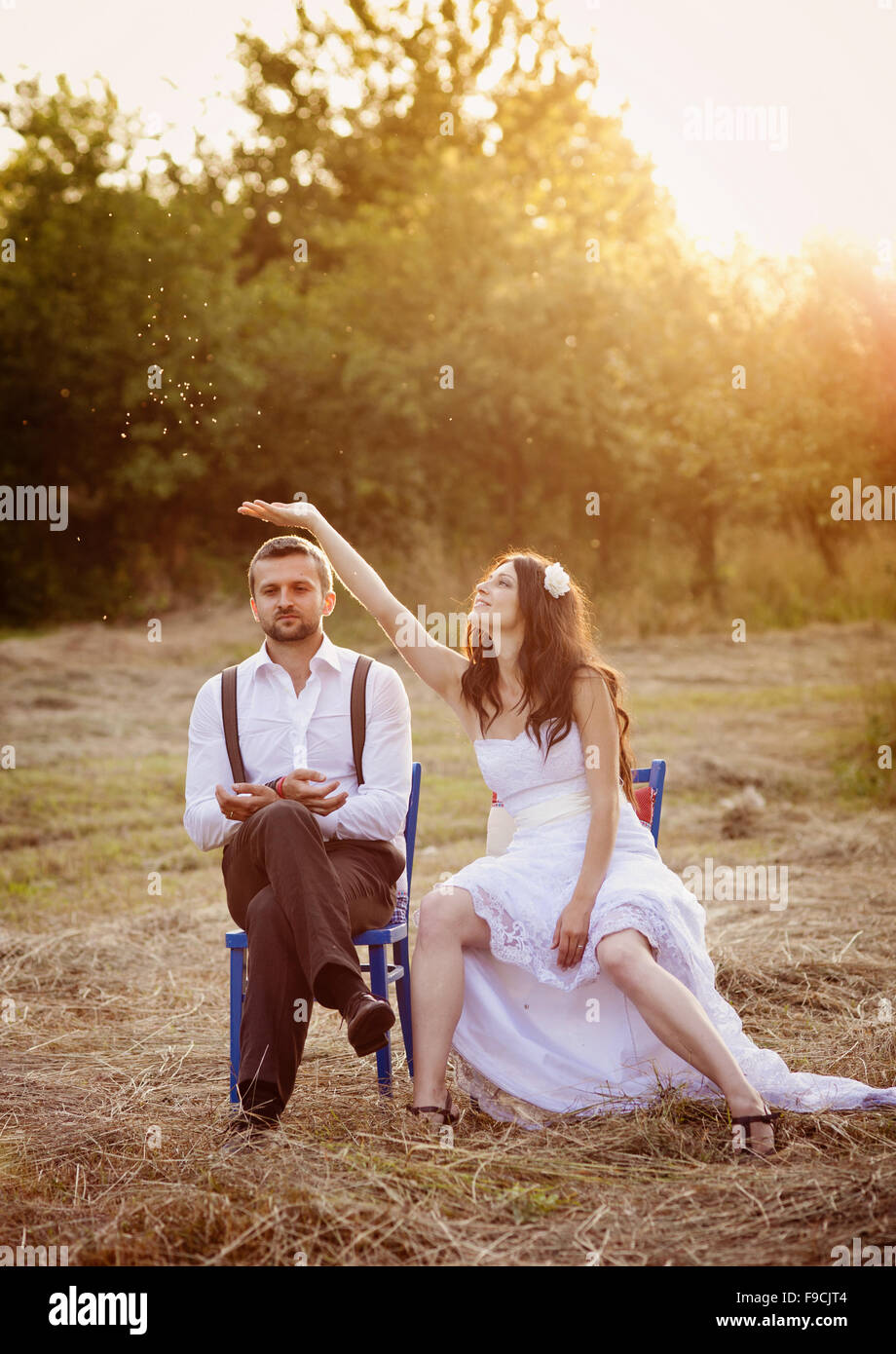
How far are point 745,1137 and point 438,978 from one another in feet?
2.55

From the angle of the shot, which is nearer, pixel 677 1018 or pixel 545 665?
pixel 677 1018

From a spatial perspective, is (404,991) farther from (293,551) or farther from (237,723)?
(293,551)

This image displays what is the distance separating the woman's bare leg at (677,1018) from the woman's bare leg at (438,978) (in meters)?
0.34

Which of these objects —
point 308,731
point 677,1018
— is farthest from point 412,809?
point 677,1018

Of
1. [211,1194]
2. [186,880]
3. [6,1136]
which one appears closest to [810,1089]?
[211,1194]

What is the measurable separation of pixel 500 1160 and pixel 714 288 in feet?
42.9

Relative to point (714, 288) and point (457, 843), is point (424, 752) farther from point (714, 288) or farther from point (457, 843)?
point (714, 288)

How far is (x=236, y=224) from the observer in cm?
1670

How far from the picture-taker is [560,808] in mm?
3475

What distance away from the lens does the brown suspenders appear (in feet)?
11.9

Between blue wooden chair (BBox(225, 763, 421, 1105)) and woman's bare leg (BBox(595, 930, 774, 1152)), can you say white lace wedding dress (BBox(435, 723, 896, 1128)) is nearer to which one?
woman's bare leg (BBox(595, 930, 774, 1152))

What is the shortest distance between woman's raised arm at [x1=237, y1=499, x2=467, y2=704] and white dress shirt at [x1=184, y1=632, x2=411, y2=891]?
9cm

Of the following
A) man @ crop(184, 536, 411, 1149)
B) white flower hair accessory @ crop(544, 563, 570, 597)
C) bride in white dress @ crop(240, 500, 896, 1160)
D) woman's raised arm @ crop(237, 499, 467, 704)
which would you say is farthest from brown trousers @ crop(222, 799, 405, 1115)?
white flower hair accessory @ crop(544, 563, 570, 597)

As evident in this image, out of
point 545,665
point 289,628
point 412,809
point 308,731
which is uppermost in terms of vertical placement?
point 289,628
